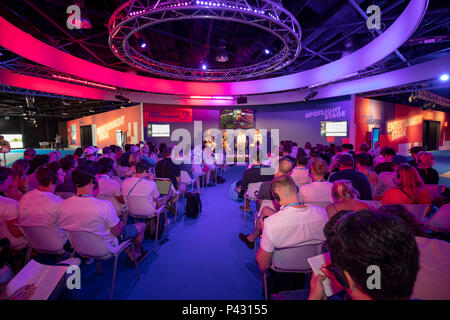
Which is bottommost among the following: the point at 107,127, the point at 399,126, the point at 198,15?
the point at 399,126

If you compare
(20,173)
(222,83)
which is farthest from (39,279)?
(222,83)

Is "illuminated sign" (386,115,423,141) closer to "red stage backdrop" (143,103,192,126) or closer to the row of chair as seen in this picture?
the row of chair

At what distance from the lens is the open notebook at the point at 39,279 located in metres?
1.27

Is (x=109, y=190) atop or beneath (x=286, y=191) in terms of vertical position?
beneath

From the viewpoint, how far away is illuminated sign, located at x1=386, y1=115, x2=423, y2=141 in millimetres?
13153

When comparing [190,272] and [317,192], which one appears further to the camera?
[317,192]

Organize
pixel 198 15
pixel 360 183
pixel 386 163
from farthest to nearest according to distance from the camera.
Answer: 1. pixel 198 15
2. pixel 386 163
3. pixel 360 183

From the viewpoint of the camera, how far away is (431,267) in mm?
1218

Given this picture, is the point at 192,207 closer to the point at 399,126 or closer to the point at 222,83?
the point at 222,83

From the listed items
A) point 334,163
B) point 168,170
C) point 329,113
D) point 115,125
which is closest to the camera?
point 334,163

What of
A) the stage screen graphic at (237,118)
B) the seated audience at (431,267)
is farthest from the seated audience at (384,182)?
the stage screen graphic at (237,118)

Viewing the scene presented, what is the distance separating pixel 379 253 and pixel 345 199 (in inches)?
68.0

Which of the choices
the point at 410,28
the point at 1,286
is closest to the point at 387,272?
the point at 1,286

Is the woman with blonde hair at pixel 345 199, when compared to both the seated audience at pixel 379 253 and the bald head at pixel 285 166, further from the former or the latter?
the seated audience at pixel 379 253
